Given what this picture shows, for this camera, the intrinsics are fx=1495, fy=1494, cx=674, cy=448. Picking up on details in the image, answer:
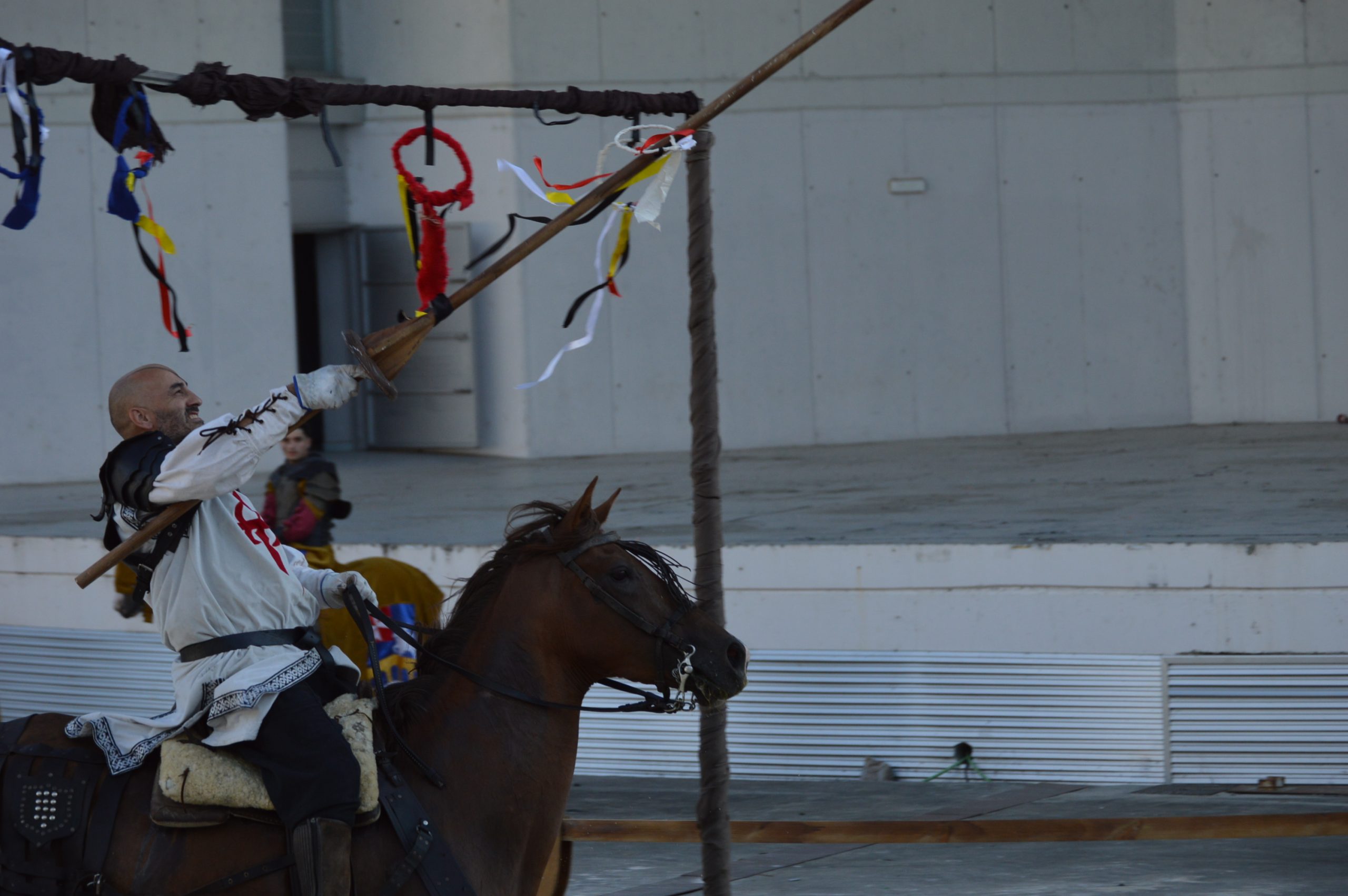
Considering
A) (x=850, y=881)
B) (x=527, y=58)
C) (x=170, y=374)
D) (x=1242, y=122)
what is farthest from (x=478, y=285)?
(x=1242, y=122)

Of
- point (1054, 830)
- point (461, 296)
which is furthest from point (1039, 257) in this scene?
point (461, 296)

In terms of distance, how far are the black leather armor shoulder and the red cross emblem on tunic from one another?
0.19m

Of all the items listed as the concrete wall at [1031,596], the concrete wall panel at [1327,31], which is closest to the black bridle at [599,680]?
the concrete wall at [1031,596]

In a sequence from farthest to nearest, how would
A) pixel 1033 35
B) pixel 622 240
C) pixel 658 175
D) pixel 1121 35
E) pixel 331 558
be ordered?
pixel 1121 35 → pixel 1033 35 → pixel 331 558 → pixel 622 240 → pixel 658 175

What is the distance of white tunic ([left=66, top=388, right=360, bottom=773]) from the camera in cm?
338

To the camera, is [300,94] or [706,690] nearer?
[706,690]

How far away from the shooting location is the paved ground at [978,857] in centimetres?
568

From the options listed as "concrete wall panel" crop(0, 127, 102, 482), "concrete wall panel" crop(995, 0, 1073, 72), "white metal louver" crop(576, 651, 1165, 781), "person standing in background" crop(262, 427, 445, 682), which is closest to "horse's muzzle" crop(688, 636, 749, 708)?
"person standing in background" crop(262, 427, 445, 682)

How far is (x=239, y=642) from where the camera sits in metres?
3.54

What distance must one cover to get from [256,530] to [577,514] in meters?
0.78

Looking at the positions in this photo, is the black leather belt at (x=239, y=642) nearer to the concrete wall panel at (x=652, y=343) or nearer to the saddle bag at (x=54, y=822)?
the saddle bag at (x=54, y=822)

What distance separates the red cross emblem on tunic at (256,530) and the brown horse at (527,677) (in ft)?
1.57

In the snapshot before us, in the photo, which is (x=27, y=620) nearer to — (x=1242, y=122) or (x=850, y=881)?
(x=850, y=881)

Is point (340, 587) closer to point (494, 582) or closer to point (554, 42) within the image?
point (494, 582)
